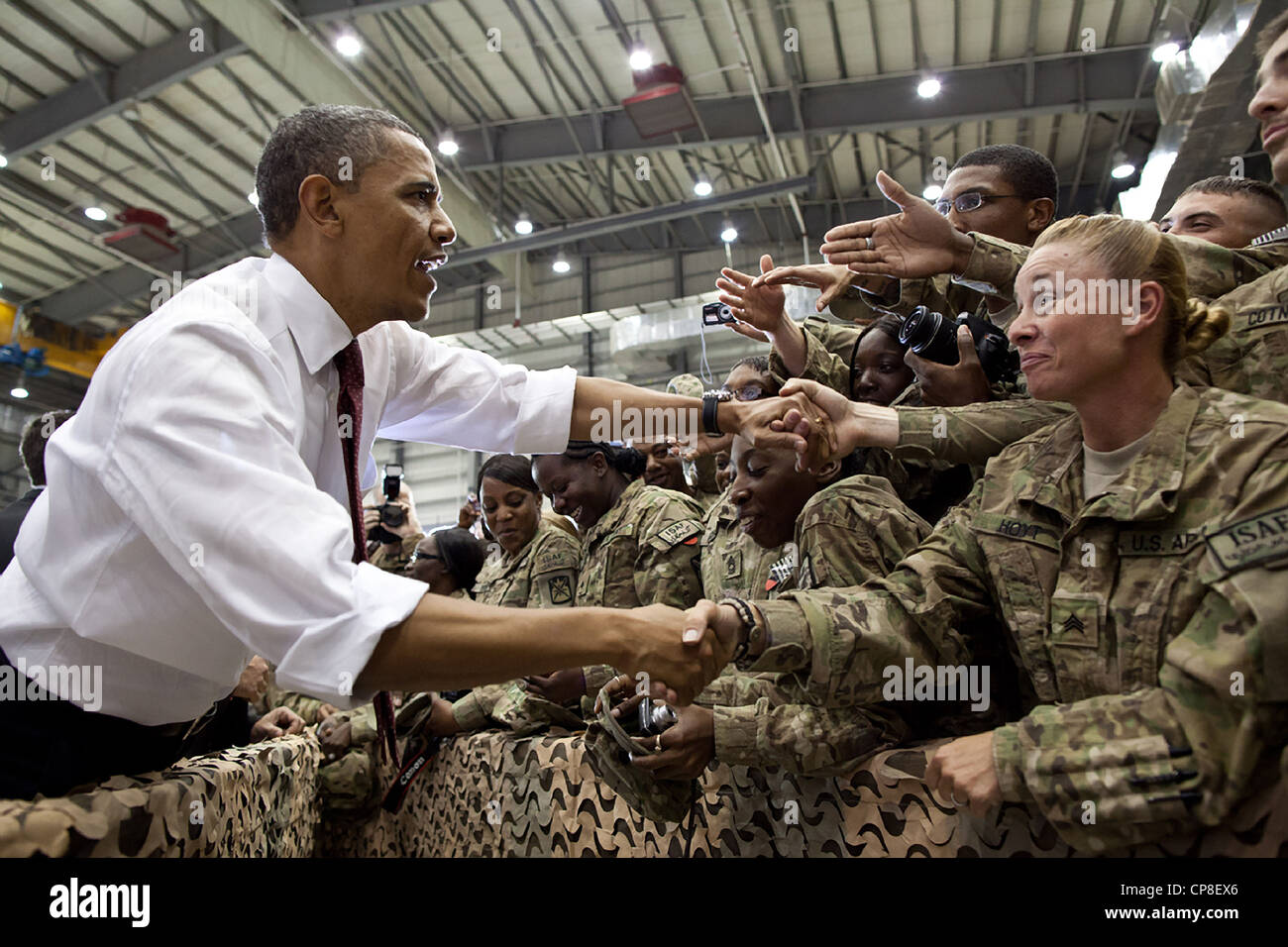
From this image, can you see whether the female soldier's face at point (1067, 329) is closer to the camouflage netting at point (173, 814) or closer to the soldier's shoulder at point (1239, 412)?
the soldier's shoulder at point (1239, 412)

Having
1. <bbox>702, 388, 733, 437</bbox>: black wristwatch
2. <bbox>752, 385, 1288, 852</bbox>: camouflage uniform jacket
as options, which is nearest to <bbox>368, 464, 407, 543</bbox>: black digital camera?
<bbox>702, 388, 733, 437</bbox>: black wristwatch

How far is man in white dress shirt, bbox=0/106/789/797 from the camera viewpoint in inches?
56.5

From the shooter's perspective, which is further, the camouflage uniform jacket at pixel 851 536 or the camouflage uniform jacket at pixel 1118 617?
the camouflage uniform jacket at pixel 851 536

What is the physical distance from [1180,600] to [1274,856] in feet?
1.35

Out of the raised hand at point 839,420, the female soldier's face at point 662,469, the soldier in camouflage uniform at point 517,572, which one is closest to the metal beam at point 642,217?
the female soldier's face at point 662,469

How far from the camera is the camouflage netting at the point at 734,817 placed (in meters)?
1.63

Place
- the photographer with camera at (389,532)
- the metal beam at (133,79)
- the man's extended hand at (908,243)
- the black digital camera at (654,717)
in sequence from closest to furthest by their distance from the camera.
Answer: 1. the black digital camera at (654,717)
2. the man's extended hand at (908,243)
3. the photographer with camera at (389,532)
4. the metal beam at (133,79)

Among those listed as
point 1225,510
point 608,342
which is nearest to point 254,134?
point 608,342

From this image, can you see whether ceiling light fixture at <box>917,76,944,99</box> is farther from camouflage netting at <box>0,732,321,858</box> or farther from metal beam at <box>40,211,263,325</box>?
metal beam at <box>40,211,263,325</box>

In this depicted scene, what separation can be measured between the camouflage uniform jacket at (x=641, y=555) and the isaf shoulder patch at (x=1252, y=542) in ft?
7.07

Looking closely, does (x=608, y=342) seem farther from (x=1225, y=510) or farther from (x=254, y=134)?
(x=1225, y=510)

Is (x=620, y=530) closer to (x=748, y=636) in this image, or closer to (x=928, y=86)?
(x=748, y=636)

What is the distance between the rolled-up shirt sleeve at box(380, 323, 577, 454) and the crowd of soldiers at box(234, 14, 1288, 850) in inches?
24.0

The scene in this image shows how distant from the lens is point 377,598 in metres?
1.46
